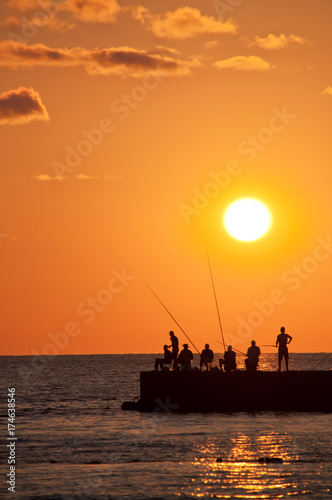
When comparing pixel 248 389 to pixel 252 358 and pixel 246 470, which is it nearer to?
pixel 252 358

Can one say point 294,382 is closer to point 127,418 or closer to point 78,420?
point 127,418

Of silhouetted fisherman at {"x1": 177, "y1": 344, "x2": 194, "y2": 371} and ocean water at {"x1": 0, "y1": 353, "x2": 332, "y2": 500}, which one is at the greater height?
silhouetted fisherman at {"x1": 177, "y1": 344, "x2": 194, "y2": 371}

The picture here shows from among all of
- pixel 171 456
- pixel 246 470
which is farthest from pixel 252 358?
pixel 246 470

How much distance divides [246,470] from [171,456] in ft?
10.3

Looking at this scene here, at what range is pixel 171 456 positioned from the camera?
24.4m

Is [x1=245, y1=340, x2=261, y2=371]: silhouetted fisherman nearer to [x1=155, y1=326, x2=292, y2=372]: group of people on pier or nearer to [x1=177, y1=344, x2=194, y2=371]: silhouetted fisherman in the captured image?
[x1=155, y1=326, x2=292, y2=372]: group of people on pier

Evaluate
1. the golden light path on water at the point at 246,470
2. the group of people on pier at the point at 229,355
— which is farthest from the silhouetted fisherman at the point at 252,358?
the golden light path on water at the point at 246,470

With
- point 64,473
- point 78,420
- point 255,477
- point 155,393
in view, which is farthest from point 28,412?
point 255,477

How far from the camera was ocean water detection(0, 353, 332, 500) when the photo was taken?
19.9 m

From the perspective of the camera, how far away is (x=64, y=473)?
72.5ft

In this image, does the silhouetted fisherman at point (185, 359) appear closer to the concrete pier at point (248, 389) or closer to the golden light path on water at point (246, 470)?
the concrete pier at point (248, 389)

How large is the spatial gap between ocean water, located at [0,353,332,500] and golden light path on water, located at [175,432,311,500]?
24mm

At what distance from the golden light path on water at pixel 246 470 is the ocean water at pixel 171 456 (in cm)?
2

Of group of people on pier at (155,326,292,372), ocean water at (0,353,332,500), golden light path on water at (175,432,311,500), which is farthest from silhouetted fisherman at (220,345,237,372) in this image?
golden light path on water at (175,432,311,500)
